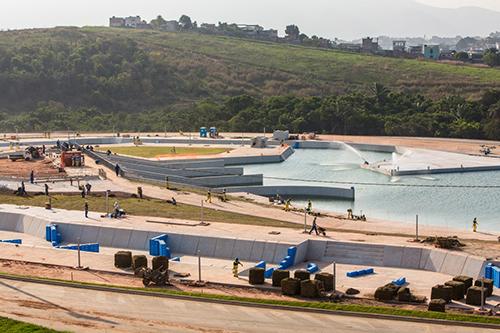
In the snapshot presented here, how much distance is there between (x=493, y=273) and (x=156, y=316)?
1212 cm

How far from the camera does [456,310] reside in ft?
89.3

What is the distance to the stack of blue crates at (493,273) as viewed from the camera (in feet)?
100

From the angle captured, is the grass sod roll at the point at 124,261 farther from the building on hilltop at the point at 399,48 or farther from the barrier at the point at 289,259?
the building on hilltop at the point at 399,48

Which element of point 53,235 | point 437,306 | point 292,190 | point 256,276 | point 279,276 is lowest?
point 292,190

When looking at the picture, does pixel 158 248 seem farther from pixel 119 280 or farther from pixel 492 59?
pixel 492 59

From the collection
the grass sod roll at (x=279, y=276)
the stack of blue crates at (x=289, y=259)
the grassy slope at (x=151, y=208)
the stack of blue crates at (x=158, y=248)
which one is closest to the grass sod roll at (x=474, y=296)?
the grass sod roll at (x=279, y=276)

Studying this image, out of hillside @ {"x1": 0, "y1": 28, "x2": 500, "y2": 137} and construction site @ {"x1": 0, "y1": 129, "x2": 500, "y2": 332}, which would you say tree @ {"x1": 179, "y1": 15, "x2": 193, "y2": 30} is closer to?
hillside @ {"x1": 0, "y1": 28, "x2": 500, "y2": 137}

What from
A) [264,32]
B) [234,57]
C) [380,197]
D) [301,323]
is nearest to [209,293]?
[301,323]

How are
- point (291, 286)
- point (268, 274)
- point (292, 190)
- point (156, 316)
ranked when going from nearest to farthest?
point (156, 316) → point (291, 286) → point (268, 274) → point (292, 190)

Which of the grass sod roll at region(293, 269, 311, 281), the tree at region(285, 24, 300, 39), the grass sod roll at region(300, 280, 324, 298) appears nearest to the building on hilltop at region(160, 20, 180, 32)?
the tree at region(285, 24, 300, 39)

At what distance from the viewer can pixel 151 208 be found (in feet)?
144

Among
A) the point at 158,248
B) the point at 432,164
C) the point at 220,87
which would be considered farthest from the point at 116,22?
the point at 158,248

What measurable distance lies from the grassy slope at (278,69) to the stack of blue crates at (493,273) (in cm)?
7610

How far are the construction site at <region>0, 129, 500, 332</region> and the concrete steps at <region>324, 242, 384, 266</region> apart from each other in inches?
1.9
